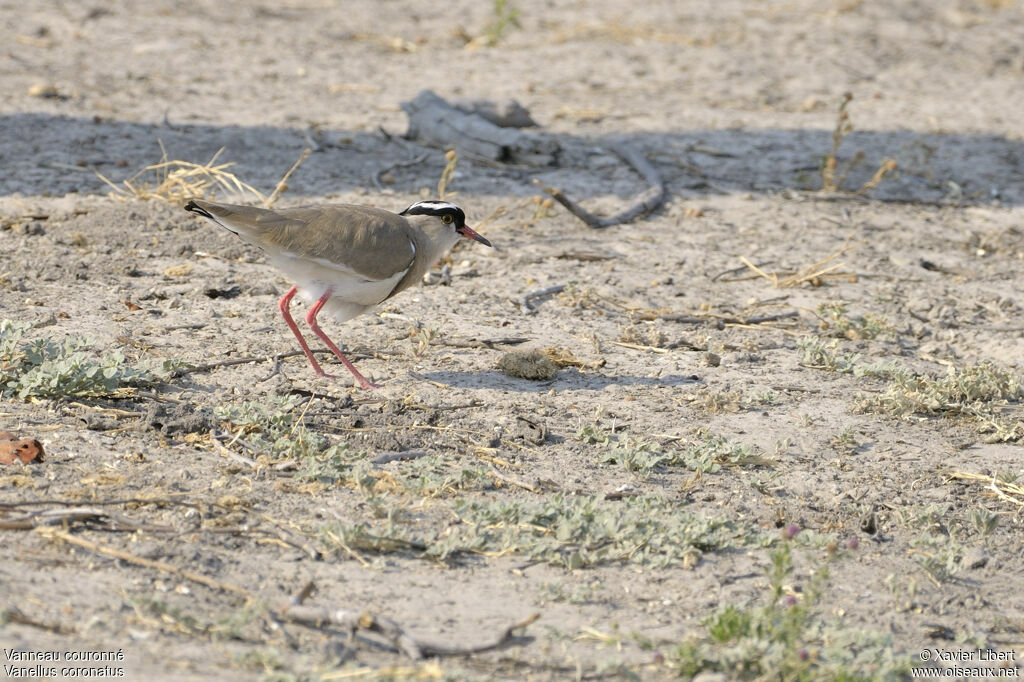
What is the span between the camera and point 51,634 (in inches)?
141

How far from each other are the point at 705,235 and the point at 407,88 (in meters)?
4.41

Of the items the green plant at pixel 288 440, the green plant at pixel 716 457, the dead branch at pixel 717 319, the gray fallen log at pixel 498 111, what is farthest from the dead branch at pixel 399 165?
the green plant at pixel 716 457

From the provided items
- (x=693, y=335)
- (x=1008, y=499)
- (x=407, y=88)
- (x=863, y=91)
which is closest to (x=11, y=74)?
(x=407, y=88)

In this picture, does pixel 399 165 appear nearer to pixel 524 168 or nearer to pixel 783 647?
pixel 524 168

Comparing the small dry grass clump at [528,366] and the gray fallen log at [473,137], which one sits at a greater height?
the gray fallen log at [473,137]

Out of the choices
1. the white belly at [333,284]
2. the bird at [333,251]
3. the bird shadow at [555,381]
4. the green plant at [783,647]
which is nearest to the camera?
the green plant at [783,647]

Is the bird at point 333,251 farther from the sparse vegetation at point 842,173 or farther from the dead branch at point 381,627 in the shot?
the sparse vegetation at point 842,173

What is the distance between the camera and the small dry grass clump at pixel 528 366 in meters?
6.20

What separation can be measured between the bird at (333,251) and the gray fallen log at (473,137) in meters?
3.53

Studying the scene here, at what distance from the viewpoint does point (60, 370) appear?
527 centimetres

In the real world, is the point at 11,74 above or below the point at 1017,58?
below

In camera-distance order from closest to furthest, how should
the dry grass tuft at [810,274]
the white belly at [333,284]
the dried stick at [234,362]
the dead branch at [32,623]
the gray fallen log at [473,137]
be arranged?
the dead branch at [32,623]
the dried stick at [234,362]
the white belly at [333,284]
the dry grass tuft at [810,274]
the gray fallen log at [473,137]

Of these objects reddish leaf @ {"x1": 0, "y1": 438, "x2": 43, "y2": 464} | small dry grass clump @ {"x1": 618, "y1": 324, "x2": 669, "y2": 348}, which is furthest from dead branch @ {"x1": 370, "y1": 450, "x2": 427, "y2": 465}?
small dry grass clump @ {"x1": 618, "y1": 324, "x2": 669, "y2": 348}

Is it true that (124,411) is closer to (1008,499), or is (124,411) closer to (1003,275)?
(1008,499)
